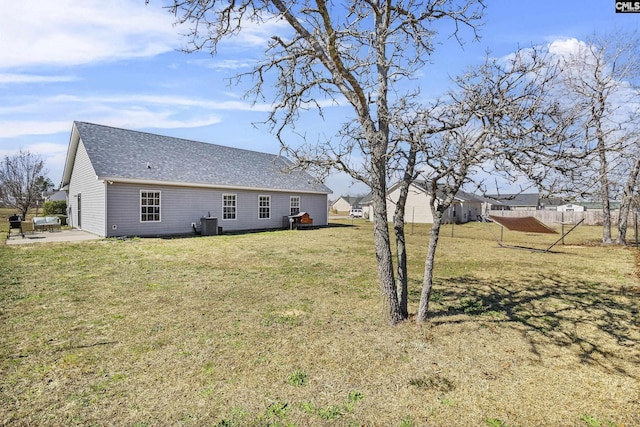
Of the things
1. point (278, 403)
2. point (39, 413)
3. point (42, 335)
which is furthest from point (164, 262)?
point (278, 403)

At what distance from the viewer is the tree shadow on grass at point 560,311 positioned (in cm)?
422

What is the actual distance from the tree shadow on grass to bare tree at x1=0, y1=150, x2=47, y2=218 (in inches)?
1109

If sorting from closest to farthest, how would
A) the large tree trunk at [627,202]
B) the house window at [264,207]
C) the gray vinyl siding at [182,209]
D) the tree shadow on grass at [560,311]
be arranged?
the tree shadow on grass at [560,311] → the gray vinyl siding at [182,209] → the large tree trunk at [627,202] → the house window at [264,207]

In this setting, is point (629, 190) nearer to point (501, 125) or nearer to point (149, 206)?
point (501, 125)

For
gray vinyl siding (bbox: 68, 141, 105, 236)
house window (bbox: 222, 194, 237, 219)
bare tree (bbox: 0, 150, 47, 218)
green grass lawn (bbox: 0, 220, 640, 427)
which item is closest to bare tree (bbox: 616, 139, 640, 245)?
green grass lawn (bbox: 0, 220, 640, 427)

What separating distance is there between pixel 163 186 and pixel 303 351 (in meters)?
13.4

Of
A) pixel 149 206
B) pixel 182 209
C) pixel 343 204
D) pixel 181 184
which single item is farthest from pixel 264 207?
pixel 343 204

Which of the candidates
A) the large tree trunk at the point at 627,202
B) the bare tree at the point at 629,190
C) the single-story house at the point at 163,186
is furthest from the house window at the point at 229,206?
the large tree trunk at the point at 627,202

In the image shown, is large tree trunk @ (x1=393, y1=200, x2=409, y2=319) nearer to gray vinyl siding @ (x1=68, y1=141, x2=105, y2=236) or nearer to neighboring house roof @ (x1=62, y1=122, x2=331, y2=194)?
neighboring house roof @ (x1=62, y1=122, x2=331, y2=194)

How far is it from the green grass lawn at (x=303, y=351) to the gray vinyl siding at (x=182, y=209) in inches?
240

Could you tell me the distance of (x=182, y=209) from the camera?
15.7 metres

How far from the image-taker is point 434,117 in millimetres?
4223

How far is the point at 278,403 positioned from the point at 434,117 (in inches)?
146

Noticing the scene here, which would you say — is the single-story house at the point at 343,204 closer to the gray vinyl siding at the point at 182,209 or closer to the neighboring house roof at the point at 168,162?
the neighboring house roof at the point at 168,162
